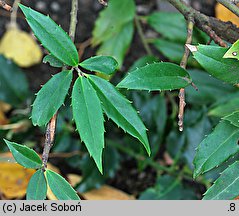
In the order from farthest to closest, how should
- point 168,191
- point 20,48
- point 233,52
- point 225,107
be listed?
1. point 20,48
2. point 168,191
3. point 225,107
4. point 233,52

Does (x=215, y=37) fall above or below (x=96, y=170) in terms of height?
above

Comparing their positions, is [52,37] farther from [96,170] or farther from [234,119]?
[96,170]

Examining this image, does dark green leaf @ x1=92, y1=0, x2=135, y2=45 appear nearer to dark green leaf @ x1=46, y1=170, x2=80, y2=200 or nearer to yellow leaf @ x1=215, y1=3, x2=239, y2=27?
yellow leaf @ x1=215, y1=3, x2=239, y2=27

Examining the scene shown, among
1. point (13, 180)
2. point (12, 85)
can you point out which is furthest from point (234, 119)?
point (12, 85)

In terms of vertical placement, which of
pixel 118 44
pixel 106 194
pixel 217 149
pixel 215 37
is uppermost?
pixel 118 44

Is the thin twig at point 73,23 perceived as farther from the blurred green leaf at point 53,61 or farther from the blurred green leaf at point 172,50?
the blurred green leaf at point 172,50

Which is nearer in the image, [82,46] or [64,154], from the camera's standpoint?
[64,154]

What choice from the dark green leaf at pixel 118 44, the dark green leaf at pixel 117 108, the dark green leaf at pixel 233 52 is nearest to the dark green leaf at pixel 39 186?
the dark green leaf at pixel 117 108

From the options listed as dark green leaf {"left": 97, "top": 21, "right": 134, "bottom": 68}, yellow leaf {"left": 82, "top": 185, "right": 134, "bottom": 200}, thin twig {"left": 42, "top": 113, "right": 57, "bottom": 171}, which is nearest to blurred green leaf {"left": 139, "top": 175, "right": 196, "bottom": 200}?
yellow leaf {"left": 82, "top": 185, "right": 134, "bottom": 200}
